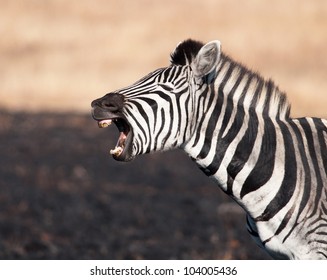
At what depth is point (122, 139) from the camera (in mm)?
7129

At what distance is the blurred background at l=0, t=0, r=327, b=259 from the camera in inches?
545

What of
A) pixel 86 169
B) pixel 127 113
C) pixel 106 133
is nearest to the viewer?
pixel 127 113

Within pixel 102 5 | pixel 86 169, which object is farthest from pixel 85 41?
pixel 86 169

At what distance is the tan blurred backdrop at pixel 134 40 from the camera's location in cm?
3023

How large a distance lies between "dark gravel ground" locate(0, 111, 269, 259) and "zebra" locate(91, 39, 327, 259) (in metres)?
4.26

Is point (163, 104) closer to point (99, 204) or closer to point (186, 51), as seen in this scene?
point (186, 51)

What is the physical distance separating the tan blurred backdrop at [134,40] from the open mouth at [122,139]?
68.4 ft

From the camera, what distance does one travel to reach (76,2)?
133 ft

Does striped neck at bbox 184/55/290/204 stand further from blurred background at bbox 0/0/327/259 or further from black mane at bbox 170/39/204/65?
blurred background at bbox 0/0/327/259

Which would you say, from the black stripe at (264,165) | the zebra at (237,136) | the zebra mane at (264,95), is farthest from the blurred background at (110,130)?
the black stripe at (264,165)

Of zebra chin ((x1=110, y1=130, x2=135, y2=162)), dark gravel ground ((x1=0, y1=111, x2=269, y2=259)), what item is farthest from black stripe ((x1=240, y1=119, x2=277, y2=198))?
dark gravel ground ((x1=0, y1=111, x2=269, y2=259))

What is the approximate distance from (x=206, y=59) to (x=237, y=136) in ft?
2.05
